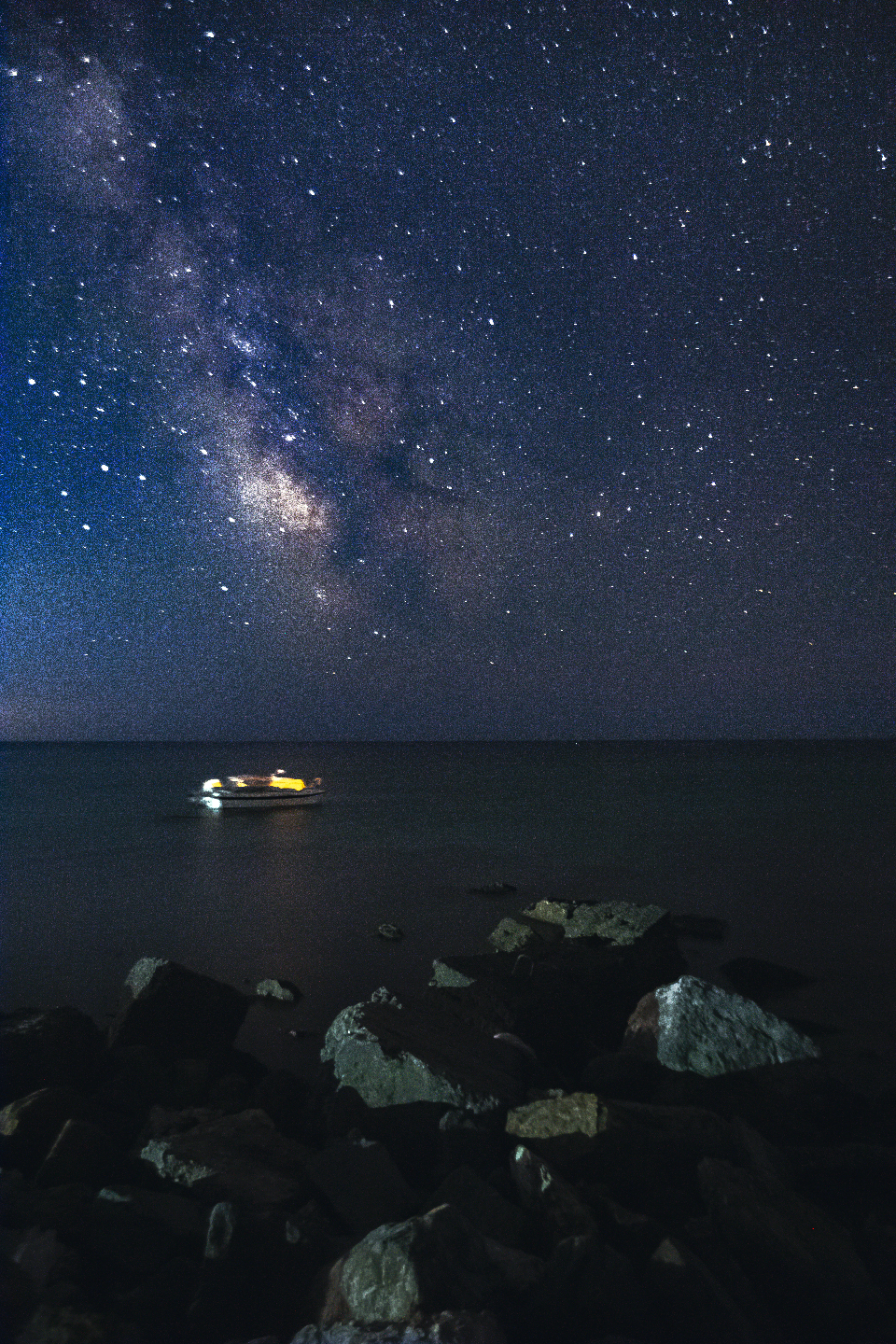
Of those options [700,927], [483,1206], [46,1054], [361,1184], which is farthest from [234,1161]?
[700,927]

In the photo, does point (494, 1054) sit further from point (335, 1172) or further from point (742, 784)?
point (742, 784)

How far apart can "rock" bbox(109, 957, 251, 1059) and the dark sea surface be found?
1006 mm

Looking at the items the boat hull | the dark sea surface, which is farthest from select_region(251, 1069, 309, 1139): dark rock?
the boat hull

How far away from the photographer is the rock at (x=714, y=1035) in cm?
674

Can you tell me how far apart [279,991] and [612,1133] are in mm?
7149

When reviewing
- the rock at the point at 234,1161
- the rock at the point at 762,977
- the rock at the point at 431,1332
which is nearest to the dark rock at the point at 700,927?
the rock at the point at 762,977

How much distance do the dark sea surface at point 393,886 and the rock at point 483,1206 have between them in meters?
4.67

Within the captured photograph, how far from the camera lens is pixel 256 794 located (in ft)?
142

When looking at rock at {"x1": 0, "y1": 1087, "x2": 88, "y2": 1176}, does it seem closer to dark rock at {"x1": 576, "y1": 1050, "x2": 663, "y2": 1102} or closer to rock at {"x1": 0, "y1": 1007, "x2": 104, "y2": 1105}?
rock at {"x1": 0, "y1": 1007, "x2": 104, "y2": 1105}

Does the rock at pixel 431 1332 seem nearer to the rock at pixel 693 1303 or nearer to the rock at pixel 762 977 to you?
the rock at pixel 693 1303

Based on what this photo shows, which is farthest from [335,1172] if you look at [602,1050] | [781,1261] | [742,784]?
[742,784]

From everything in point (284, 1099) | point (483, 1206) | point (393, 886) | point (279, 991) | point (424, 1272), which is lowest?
point (393, 886)

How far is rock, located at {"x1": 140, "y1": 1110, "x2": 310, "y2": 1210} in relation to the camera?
471 centimetres

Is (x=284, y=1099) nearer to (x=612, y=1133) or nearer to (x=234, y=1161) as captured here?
(x=234, y=1161)
